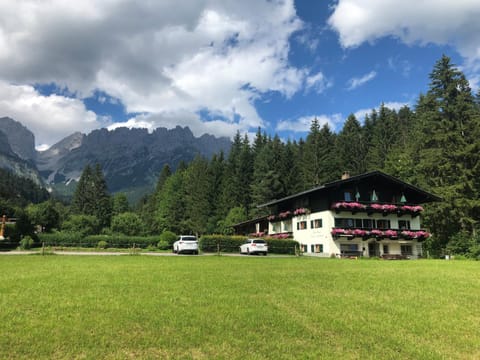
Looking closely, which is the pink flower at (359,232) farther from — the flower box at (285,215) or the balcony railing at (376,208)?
the flower box at (285,215)

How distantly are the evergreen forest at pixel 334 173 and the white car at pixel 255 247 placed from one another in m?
21.2

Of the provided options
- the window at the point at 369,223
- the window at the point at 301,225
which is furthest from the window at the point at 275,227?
the window at the point at 369,223

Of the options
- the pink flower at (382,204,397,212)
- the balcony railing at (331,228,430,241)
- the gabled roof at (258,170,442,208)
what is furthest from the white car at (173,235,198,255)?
the pink flower at (382,204,397,212)

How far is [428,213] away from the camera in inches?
1832

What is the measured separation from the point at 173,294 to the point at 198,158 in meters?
74.8

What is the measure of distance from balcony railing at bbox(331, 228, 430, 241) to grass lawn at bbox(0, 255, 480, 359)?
27.7m

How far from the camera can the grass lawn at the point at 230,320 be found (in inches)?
278

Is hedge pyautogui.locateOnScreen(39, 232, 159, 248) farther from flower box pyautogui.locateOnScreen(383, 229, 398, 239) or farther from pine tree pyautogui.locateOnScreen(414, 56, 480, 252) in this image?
pine tree pyautogui.locateOnScreen(414, 56, 480, 252)

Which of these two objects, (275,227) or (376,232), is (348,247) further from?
(275,227)

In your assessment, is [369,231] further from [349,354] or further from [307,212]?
[349,354]

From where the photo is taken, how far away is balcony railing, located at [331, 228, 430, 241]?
4175cm

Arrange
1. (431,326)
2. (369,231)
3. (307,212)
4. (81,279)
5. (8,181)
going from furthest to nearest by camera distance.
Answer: (8,181) → (307,212) → (369,231) → (81,279) → (431,326)

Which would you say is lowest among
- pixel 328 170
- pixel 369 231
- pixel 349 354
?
pixel 349 354

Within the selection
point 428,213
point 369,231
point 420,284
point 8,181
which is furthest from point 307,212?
point 8,181
